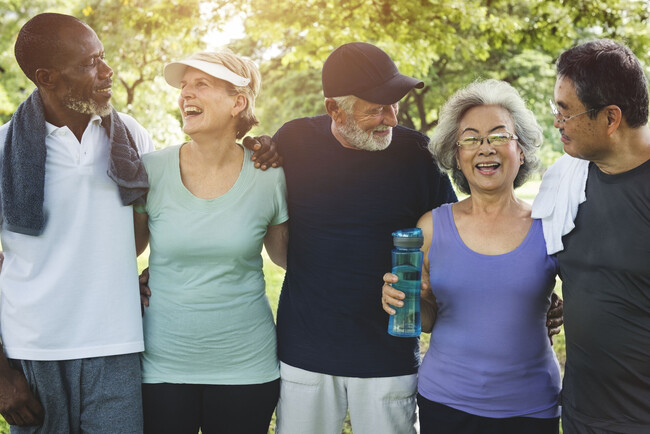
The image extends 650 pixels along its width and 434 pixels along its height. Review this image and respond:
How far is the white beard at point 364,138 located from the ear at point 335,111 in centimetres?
4

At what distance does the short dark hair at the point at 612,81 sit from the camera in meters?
2.55

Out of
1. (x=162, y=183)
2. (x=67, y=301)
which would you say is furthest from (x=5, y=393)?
(x=162, y=183)

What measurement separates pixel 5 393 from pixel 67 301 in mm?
450

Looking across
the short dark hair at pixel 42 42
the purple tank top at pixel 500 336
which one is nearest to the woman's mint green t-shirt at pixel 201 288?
the short dark hair at pixel 42 42

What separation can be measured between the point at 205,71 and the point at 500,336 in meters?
1.83

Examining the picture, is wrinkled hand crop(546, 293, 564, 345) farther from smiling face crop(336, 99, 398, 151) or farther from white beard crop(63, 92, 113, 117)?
white beard crop(63, 92, 113, 117)

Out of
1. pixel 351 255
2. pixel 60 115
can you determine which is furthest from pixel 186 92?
pixel 351 255

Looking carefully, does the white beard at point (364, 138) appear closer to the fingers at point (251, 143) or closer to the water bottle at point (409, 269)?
the fingers at point (251, 143)

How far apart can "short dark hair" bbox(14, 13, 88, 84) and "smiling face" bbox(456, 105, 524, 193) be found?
189cm

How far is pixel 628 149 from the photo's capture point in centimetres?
257

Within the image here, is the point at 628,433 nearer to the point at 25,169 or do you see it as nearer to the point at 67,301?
the point at 67,301

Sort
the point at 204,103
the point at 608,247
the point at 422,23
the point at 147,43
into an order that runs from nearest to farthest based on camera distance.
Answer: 1. the point at 608,247
2. the point at 204,103
3. the point at 422,23
4. the point at 147,43

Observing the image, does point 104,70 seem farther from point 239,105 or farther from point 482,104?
point 482,104

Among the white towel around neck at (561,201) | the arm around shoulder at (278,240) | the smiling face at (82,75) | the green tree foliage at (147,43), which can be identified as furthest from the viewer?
the green tree foliage at (147,43)
